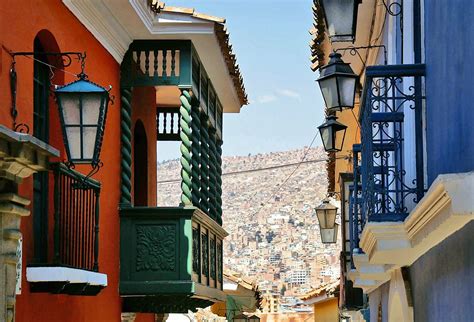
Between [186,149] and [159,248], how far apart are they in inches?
60.6

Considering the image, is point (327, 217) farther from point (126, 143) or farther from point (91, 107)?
point (91, 107)

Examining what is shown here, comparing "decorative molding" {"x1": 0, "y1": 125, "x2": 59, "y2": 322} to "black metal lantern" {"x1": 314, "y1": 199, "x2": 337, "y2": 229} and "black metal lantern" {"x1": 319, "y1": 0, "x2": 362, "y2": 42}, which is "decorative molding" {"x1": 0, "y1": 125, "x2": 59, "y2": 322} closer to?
"black metal lantern" {"x1": 319, "y1": 0, "x2": 362, "y2": 42}

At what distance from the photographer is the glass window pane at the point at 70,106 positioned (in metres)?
9.76

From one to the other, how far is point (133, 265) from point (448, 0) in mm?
8496

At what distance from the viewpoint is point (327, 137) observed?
533 inches

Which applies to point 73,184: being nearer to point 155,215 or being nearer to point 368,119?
point 155,215

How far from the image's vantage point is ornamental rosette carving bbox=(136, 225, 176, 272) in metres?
14.4

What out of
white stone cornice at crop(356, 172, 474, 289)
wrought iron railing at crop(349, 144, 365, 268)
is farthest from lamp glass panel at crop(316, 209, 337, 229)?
white stone cornice at crop(356, 172, 474, 289)

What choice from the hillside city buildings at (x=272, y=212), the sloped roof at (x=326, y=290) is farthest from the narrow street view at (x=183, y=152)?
the hillside city buildings at (x=272, y=212)

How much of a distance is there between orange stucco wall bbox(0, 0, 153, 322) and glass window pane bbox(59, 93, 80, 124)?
50 cm

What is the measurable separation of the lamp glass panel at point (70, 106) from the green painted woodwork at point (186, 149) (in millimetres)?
5104

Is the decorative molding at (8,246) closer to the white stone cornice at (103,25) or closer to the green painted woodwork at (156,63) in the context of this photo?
the white stone cornice at (103,25)

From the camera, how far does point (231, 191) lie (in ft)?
455

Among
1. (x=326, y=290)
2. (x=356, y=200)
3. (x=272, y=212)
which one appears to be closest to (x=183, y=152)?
(x=356, y=200)
